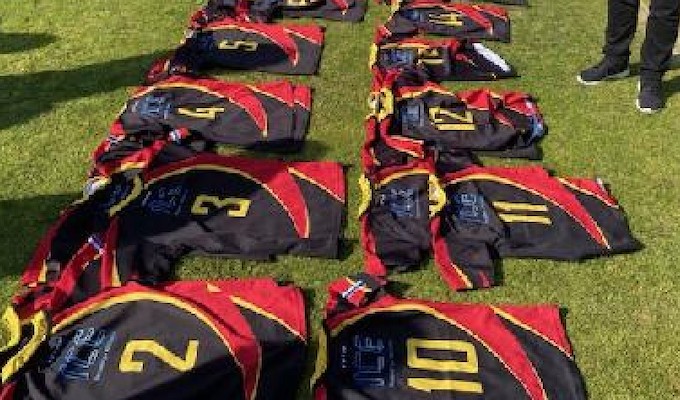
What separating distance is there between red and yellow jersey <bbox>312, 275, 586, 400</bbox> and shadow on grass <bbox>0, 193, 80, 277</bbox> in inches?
79.0

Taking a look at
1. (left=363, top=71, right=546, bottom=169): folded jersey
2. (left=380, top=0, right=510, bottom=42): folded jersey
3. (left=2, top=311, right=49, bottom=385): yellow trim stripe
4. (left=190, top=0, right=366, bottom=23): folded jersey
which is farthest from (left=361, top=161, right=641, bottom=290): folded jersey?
(left=190, top=0, right=366, bottom=23): folded jersey

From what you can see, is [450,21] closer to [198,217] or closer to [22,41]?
[198,217]

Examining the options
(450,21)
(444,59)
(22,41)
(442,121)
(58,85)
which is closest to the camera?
(442,121)

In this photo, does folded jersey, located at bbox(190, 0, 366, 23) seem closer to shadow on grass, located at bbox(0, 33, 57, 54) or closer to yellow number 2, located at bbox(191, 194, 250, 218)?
shadow on grass, located at bbox(0, 33, 57, 54)

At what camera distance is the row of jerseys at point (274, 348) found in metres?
3.64

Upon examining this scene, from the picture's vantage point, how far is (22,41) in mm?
6934

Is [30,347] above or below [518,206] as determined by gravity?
above

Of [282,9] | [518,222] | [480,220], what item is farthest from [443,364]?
[282,9]

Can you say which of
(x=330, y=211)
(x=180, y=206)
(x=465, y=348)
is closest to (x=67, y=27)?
(x=180, y=206)

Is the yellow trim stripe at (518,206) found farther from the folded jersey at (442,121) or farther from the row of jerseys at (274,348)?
the row of jerseys at (274,348)

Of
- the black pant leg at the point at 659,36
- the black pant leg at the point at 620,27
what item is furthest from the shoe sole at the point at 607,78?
the black pant leg at the point at 659,36

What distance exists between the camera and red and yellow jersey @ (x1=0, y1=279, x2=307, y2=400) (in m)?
3.61

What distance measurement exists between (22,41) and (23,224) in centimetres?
295

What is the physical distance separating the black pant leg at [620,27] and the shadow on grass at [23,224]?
4730 millimetres
